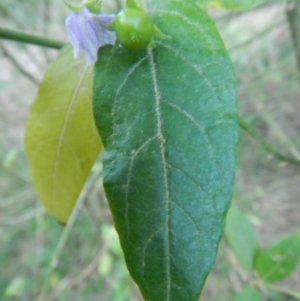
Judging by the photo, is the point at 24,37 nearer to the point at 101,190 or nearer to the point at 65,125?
the point at 65,125

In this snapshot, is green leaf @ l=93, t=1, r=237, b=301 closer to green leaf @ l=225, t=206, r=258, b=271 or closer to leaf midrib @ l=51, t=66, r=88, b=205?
leaf midrib @ l=51, t=66, r=88, b=205

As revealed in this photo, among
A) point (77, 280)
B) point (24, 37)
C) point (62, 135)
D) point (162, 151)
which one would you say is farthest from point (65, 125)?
point (77, 280)

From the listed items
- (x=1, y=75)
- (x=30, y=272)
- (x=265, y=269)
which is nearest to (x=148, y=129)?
(x=265, y=269)

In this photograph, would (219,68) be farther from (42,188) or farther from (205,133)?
(42,188)

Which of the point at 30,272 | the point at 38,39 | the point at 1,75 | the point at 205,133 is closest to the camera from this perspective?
the point at 205,133

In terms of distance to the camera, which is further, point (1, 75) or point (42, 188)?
point (1, 75)
